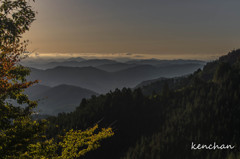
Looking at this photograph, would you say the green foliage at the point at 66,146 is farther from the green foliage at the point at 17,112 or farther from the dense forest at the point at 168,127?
the dense forest at the point at 168,127

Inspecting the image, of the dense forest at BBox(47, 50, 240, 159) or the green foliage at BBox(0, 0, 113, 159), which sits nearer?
the green foliage at BBox(0, 0, 113, 159)

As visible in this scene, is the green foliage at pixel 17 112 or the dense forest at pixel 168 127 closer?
the green foliage at pixel 17 112

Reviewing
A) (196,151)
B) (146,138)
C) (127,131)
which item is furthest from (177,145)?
(127,131)

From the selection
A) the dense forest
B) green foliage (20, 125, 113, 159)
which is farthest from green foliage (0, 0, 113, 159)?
the dense forest

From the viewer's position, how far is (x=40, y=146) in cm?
1527

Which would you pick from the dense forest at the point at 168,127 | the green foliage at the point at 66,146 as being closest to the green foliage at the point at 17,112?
the green foliage at the point at 66,146

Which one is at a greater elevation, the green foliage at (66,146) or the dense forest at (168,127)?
the green foliage at (66,146)

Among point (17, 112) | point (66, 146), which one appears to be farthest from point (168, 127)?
point (17, 112)

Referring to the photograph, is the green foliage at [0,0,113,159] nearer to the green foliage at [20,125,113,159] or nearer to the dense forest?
the green foliage at [20,125,113,159]

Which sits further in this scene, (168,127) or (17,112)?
(168,127)

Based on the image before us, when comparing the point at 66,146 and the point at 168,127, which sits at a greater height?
the point at 66,146

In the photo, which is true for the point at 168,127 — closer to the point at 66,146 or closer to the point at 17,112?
the point at 66,146

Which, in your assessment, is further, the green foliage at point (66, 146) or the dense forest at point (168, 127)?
the dense forest at point (168, 127)

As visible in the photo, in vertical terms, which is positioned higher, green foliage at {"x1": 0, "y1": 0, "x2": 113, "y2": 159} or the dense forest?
green foliage at {"x1": 0, "y1": 0, "x2": 113, "y2": 159}
